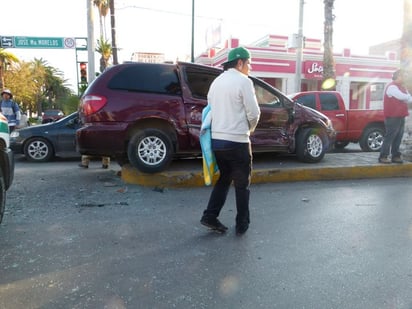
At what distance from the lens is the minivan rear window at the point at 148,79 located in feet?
→ 18.1

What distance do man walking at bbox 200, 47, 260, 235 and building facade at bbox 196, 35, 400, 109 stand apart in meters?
17.4

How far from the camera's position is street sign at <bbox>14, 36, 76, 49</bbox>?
1462cm

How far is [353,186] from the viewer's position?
5.82 m

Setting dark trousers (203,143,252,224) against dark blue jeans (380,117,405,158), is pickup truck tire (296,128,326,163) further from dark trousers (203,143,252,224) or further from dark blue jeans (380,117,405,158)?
dark trousers (203,143,252,224)

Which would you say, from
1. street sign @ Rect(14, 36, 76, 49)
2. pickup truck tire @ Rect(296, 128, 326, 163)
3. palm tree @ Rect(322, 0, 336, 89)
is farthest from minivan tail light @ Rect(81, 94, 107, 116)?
palm tree @ Rect(322, 0, 336, 89)

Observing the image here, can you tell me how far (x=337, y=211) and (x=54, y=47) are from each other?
13891mm

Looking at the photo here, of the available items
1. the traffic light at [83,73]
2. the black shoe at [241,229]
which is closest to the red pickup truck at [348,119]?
the black shoe at [241,229]

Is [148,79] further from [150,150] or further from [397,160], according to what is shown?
[397,160]

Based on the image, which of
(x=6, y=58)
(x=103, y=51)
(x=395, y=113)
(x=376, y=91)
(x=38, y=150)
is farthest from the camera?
(x=6, y=58)

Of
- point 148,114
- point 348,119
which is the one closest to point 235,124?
point 148,114

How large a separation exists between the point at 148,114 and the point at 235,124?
7.36 feet

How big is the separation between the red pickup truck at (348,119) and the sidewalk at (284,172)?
10.00ft

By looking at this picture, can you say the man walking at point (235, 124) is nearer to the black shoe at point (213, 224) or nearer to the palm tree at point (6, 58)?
the black shoe at point (213, 224)

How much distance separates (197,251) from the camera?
11.0 feet
